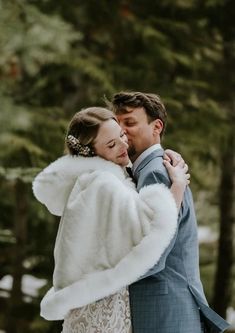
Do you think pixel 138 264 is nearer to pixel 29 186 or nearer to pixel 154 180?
pixel 154 180

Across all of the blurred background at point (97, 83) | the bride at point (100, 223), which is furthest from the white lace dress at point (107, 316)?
the blurred background at point (97, 83)

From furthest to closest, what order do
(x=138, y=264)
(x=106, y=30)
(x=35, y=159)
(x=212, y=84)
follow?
(x=212, y=84)
(x=106, y=30)
(x=35, y=159)
(x=138, y=264)

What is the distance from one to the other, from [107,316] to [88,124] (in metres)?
0.83

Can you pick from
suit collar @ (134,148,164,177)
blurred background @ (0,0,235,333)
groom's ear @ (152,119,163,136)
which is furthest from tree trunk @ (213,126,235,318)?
suit collar @ (134,148,164,177)

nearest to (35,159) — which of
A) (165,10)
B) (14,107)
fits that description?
(14,107)

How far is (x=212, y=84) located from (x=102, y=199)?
20.4 ft

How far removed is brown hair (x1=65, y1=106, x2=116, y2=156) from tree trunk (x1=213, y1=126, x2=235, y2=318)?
589 cm

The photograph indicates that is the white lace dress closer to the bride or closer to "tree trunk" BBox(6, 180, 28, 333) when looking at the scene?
the bride

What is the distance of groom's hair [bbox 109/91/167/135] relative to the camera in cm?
313

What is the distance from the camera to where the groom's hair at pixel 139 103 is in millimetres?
3133

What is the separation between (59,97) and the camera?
27.9 feet

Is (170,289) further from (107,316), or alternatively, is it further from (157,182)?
(157,182)

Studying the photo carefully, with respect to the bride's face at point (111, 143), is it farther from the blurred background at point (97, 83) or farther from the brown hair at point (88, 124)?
the blurred background at point (97, 83)

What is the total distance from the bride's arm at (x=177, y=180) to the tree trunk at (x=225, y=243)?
18.8 feet
